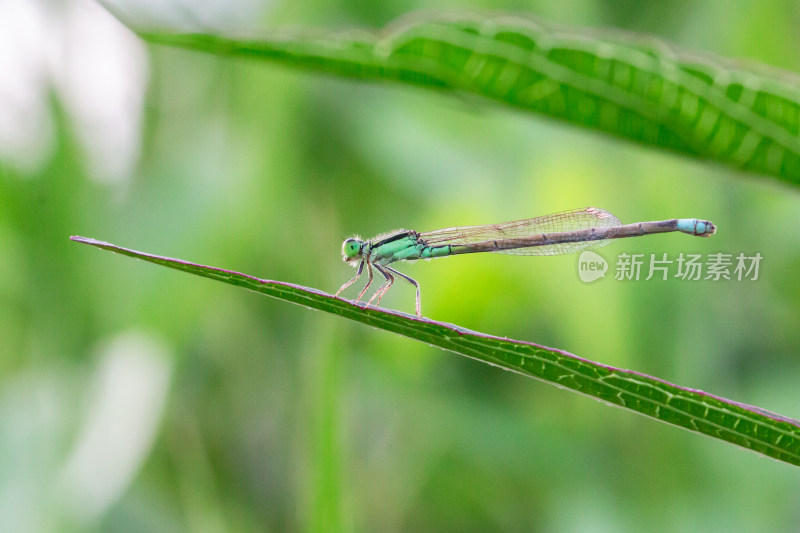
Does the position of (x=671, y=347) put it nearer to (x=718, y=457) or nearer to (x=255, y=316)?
(x=718, y=457)

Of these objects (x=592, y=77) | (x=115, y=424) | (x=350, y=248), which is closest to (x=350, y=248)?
(x=350, y=248)

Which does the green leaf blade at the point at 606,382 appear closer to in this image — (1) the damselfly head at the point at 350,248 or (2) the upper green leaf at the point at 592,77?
(2) the upper green leaf at the point at 592,77

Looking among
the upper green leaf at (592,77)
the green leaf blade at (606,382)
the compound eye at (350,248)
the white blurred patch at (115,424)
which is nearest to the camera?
the green leaf blade at (606,382)

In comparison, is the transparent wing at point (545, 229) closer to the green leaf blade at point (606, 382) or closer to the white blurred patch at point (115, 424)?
the white blurred patch at point (115, 424)

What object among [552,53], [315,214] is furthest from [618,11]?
[552,53]

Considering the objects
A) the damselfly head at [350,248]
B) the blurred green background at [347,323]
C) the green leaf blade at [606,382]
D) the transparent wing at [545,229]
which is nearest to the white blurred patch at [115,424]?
the blurred green background at [347,323]

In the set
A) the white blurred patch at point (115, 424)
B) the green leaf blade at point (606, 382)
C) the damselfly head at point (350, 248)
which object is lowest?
the white blurred patch at point (115, 424)

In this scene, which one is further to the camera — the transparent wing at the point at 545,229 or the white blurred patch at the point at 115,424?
the transparent wing at the point at 545,229

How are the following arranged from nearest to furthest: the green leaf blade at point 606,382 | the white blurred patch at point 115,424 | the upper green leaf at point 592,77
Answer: the green leaf blade at point 606,382, the upper green leaf at point 592,77, the white blurred patch at point 115,424

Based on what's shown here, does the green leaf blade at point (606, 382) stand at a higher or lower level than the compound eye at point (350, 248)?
lower
